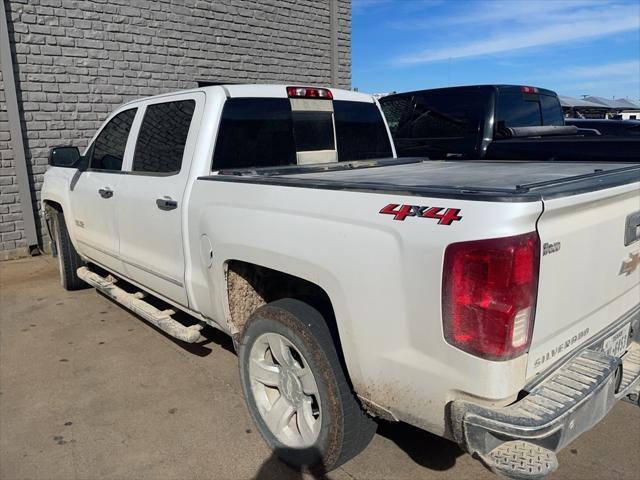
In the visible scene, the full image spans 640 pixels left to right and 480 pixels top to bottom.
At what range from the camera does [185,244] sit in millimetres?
3332

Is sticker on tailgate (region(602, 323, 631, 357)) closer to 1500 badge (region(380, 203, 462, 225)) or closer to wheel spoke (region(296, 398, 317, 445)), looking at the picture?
1500 badge (region(380, 203, 462, 225))

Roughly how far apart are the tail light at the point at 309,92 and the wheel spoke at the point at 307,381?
2074 millimetres

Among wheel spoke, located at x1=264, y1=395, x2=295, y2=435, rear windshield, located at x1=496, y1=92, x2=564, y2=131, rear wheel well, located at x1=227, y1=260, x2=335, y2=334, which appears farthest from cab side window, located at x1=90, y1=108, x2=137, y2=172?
rear windshield, located at x1=496, y1=92, x2=564, y2=131

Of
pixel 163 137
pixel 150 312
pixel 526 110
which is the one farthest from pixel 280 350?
pixel 526 110

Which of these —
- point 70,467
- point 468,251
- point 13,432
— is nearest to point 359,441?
point 468,251

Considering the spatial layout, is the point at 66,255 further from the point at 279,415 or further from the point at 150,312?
the point at 279,415

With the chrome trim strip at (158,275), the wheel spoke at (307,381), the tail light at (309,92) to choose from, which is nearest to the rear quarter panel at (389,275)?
the wheel spoke at (307,381)

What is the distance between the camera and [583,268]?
216cm

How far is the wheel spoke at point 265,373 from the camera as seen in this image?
9.44 ft

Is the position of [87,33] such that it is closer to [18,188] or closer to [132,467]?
[18,188]

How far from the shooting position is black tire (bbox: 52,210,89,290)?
5.69 meters

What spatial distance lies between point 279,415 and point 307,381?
43 centimetres

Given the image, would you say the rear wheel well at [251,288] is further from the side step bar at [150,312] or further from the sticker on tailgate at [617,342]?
the sticker on tailgate at [617,342]

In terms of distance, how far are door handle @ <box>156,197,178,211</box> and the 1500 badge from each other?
172 cm
